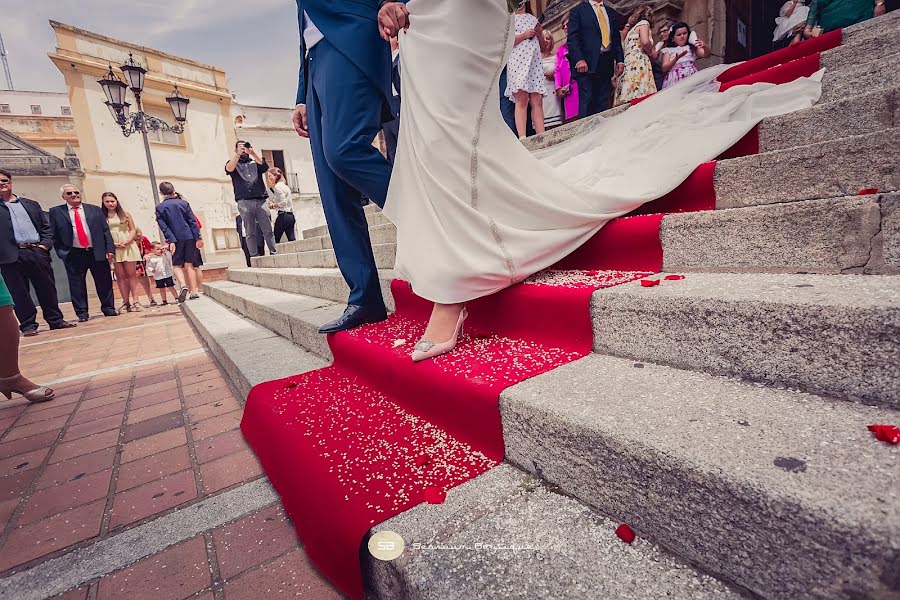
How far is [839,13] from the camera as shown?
339 cm

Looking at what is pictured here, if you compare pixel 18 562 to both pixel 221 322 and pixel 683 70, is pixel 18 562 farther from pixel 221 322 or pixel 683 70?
pixel 683 70

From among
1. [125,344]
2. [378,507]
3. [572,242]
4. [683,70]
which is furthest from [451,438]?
[683,70]

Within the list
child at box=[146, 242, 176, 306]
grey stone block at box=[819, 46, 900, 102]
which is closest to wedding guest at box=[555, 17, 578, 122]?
grey stone block at box=[819, 46, 900, 102]

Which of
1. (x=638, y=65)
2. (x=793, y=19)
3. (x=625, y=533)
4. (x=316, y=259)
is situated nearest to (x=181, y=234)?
(x=316, y=259)

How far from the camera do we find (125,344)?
173 inches

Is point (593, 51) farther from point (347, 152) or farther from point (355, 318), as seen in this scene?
point (355, 318)

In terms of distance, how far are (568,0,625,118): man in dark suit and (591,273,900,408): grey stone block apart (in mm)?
4296

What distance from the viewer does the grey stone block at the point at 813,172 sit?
113cm

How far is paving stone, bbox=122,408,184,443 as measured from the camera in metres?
2.01

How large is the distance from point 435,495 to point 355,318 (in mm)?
1229

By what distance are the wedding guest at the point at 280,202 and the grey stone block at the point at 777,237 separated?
691cm

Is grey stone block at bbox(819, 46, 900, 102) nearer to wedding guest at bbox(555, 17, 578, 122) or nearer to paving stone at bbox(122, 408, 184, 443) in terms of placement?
wedding guest at bbox(555, 17, 578, 122)


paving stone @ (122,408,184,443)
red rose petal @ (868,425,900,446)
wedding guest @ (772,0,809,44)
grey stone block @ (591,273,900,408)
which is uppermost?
wedding guest @ (772,0,809,44)

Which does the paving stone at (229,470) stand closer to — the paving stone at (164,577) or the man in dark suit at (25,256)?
the paving stone at (164,577)
